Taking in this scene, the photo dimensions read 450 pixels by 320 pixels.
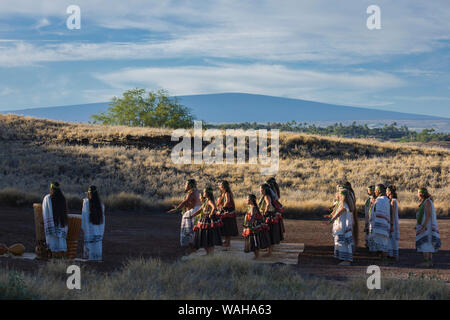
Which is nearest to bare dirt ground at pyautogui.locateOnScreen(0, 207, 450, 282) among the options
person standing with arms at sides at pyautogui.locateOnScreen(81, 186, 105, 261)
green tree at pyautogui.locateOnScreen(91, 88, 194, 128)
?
person standing with arms at sides at pyautogui.locateOnScreen(81, 186, 105, 261)

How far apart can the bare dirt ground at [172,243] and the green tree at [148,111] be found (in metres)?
41.0

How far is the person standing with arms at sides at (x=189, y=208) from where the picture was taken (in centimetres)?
1240

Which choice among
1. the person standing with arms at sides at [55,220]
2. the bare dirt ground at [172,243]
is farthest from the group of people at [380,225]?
the person standing with arms at sides at [55,220]

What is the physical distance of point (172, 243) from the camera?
45.5 ft

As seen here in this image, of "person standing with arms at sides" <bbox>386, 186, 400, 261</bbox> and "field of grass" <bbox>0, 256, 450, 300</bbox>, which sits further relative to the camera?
"person standing with arms at sides" <bbox>386, 186, 400, 261</bbox>

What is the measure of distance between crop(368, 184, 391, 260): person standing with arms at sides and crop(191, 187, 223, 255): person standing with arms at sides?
11.9 ft

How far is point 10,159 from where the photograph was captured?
109ft

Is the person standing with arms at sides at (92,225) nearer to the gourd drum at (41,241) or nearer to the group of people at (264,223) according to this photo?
the group of people at (264,223)

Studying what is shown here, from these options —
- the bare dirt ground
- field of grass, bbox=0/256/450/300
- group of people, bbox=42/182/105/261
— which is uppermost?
group of people, bbox=42/182/105/261

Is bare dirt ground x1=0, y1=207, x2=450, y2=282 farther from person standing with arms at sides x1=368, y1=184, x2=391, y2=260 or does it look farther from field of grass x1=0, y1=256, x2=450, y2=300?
field of grass x1=0, y1=256, x2=450, y2=300

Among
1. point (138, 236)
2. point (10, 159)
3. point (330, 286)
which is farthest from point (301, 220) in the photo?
point (10, 159)

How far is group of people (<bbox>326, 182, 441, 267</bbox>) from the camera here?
1123 cm

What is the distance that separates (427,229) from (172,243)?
651 centimetres
